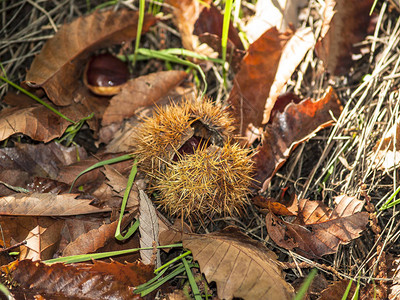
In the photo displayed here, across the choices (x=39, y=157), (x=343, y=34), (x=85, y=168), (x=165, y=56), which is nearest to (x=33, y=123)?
(x=39, y=157)

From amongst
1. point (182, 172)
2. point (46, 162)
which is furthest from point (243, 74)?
point (46, 162)

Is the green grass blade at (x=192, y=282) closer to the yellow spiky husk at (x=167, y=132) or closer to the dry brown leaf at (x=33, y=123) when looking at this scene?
the yellow spiky husk at (x=167, y=132)

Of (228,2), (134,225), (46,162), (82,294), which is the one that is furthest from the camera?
(46,162)

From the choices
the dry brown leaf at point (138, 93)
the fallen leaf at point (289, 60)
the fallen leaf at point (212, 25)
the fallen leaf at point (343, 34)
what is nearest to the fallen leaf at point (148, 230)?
the dry brown leaf at point (138, 93)

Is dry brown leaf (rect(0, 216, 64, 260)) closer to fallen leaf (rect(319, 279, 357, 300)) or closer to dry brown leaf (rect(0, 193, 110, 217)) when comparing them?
dry brown leaf (rect(0, 193, 110, 217))

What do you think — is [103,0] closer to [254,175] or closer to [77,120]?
[77,120]
